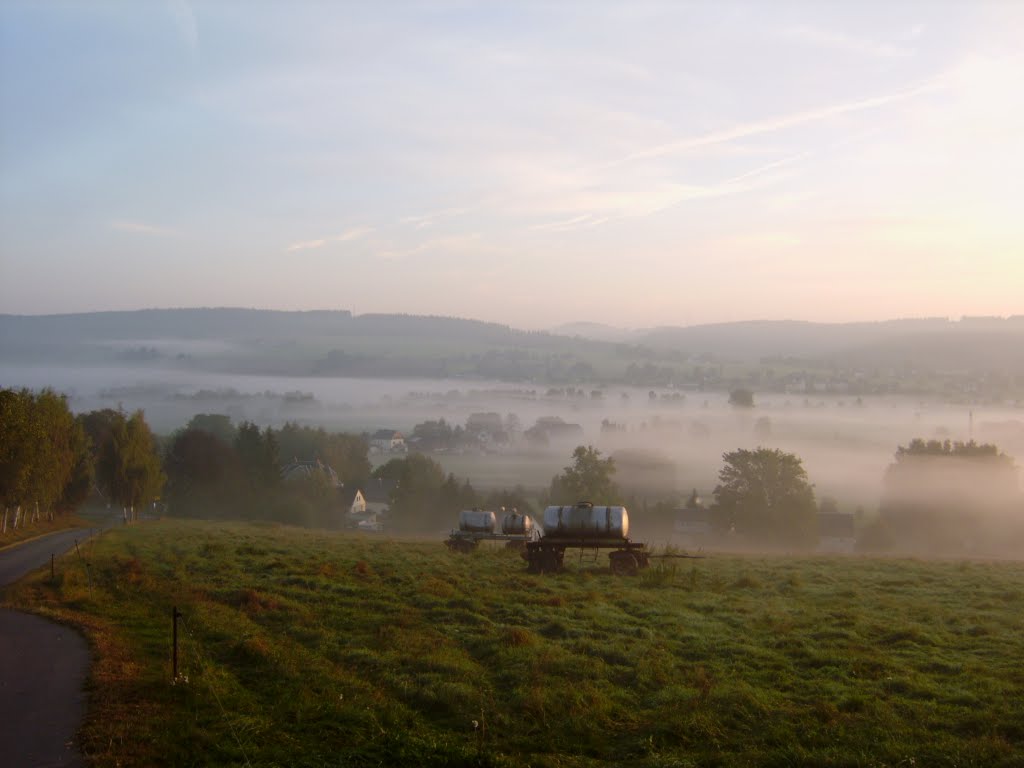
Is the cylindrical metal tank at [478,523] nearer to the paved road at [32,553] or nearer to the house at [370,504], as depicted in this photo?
the paved road at [32,553]

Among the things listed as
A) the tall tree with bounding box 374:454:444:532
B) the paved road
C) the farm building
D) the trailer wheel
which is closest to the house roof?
the tall tree with bounding box 374:454:444:532

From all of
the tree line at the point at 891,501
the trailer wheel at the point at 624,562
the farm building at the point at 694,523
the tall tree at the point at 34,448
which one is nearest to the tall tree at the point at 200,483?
the tall tree at the point at 34,448

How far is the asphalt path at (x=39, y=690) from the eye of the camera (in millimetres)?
Result: 11344

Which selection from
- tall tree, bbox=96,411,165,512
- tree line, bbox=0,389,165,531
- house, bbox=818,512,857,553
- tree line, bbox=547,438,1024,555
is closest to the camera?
tree line, bbox=0,389,165,531

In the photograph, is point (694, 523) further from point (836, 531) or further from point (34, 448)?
point (34, 448)

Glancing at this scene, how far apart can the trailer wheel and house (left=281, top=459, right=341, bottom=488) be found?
5277cm

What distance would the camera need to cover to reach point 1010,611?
2248 cm

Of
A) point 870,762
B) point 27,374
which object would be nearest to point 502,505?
point 870,762

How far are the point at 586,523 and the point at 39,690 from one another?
2091cm

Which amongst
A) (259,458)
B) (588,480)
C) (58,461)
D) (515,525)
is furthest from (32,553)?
(588,480)

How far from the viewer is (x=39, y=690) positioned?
1418 centimetres

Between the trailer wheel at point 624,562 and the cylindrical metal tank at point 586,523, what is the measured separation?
0.78m

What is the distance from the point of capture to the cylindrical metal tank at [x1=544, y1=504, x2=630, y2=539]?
31.9 m

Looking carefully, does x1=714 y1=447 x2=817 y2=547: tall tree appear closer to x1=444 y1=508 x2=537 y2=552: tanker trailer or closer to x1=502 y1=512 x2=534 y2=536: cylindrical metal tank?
x1=444 y1=508 x2=537 y2=552: tanker trailer
